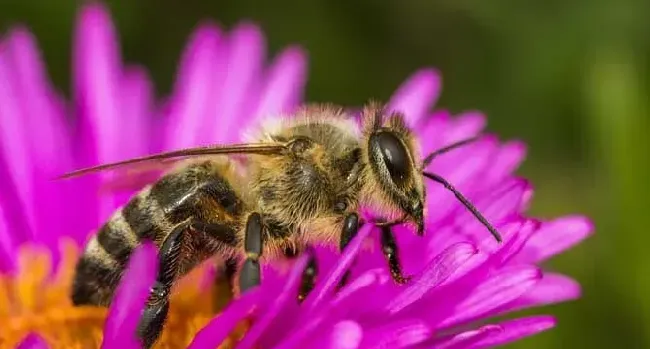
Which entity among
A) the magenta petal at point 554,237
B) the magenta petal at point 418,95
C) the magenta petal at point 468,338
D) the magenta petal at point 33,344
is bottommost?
the magenta petal at point 554,237

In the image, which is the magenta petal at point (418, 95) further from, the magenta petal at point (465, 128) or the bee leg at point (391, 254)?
the bee leg at point (391, 254)

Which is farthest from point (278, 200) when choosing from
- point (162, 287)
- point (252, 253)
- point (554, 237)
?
point (554, 237)

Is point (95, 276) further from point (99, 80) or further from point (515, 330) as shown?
point (99, 80)

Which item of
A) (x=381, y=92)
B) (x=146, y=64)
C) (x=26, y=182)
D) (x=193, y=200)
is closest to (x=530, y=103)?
(x=381, y=92)

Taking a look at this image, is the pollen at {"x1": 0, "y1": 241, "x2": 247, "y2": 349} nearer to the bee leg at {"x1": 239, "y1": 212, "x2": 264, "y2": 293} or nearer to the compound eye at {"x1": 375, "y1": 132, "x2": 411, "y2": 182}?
the bee leg at {"x1": 239, "y1": 212, "x2": 264, "y2": 293}

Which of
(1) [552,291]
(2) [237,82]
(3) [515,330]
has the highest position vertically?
(2) [237,82]

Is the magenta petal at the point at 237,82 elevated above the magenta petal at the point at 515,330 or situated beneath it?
elevated above

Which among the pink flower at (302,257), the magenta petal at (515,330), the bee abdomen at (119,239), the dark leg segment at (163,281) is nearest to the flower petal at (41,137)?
the pink flower at (302,257)
